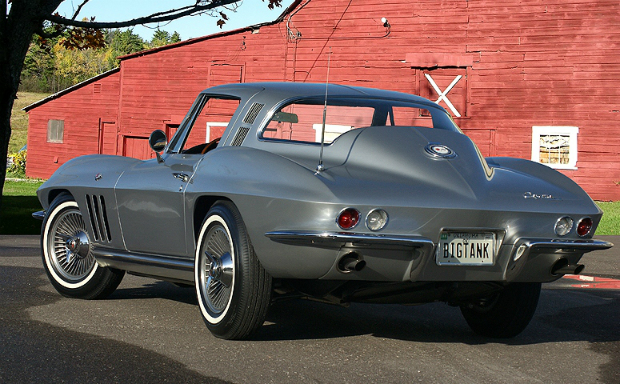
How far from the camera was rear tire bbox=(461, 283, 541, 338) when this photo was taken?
529 centimetres

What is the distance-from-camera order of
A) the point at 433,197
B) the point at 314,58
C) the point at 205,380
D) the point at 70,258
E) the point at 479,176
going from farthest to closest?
the point at 314,58, the point at 70,258, the point at 479,176, the point at 433,197, the point at 205,380

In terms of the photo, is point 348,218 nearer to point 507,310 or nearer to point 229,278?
point 229,278

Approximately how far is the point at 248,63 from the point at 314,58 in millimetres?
2340

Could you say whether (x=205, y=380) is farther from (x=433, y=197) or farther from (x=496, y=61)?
(x=496, y=61)

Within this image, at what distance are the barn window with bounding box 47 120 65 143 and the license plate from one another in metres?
34.0

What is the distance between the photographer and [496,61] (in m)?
25.0

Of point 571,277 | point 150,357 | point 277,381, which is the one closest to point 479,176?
point 277,381

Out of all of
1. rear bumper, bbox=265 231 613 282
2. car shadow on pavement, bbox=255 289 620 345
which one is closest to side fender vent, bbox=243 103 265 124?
rear bumper, bbox=265 231 613 282

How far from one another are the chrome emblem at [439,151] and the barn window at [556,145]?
68.4 feet

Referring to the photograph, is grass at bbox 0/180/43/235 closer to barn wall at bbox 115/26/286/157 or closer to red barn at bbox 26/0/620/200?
barn wall at bbox 115/26/286/157

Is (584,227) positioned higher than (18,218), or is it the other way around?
(584,227)

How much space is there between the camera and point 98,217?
20.5 feet

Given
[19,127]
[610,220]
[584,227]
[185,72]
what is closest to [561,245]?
[584,227]

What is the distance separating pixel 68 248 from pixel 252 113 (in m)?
2.20
